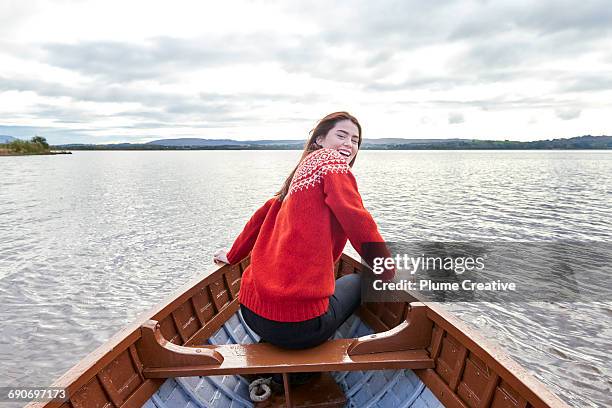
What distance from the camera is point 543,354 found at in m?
7.71

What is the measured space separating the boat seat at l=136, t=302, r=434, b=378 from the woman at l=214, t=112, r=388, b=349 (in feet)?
0.50

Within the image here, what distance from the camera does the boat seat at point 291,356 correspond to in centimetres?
337

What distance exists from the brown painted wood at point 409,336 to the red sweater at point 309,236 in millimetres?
695

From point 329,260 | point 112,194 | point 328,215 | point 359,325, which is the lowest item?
point 112,194

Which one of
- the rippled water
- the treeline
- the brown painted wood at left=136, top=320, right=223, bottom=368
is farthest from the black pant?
the treeline

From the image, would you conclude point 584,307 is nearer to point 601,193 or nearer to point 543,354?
point 543,354

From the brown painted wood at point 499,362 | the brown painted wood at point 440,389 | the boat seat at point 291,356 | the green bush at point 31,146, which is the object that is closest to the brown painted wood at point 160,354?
the boat seat at point 291,356

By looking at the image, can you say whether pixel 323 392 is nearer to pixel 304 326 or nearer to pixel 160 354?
pixel 304 326

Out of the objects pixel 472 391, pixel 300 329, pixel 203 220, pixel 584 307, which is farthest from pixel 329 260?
pixel 203 220

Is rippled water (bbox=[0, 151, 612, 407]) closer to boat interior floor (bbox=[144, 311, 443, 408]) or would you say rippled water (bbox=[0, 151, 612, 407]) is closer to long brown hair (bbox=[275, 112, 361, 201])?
boat interior floor (bbox=[144, 311, 443, 408])

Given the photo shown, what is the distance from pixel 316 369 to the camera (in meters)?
3.34

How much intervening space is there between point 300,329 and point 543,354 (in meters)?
6.50

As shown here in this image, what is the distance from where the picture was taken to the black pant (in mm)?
3270

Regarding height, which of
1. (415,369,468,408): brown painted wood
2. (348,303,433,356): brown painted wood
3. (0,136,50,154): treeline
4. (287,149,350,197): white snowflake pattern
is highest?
(287,149,350,197): white snowflake pattern
